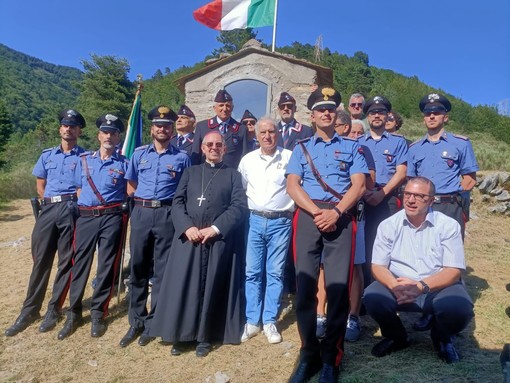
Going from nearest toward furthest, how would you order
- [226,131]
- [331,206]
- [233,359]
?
[331,206] < [233,359] < [226,131]

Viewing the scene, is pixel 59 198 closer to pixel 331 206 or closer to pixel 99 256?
pixel 99 256

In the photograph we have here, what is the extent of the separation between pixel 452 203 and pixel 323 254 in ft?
5.82

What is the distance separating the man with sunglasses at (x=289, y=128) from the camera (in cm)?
463

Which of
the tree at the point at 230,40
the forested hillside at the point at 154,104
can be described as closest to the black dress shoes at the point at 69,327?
the forested hillside at the point at 154,104

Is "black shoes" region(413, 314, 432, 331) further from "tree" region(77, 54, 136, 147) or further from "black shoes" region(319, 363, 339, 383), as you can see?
"tree" region(77, 54, 136, 147)

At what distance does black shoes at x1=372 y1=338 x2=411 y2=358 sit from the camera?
10.8ft

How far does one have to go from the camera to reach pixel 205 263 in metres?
3.55

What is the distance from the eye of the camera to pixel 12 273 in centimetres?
633

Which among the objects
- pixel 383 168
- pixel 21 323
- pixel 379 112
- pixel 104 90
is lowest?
pixel 21 323

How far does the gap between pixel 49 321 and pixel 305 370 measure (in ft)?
9.51

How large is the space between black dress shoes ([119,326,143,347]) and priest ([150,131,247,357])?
16.0 inches

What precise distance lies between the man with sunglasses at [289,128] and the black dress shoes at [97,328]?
2863mm

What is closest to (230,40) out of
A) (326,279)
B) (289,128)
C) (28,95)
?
(289,128)

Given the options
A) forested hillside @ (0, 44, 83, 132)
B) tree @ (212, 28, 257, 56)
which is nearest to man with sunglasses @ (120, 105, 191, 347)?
tree @ (212, 28, 257, 56)
